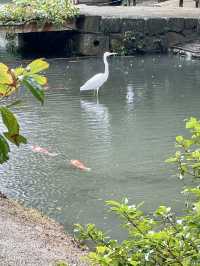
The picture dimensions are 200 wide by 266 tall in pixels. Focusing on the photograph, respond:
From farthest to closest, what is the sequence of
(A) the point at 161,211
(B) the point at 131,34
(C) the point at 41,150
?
(B) the point at 131,34
(C) the point at 41,150
(A) the point at 161,211

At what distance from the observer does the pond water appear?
6699 mm

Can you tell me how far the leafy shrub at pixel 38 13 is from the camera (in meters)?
16.1

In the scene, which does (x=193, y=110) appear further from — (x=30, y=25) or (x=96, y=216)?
(x=30, y=25)

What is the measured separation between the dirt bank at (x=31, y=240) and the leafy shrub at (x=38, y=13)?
10.6 m

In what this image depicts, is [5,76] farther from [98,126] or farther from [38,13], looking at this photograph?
[38,13]

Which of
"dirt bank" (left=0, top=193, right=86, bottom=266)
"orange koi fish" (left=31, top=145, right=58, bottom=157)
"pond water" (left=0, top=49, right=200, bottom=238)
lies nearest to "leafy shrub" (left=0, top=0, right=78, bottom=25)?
"pond water" (left=0, top=49, right=200, bottom=238)

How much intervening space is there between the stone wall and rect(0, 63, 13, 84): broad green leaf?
593 inches

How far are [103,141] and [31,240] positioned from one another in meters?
4.13

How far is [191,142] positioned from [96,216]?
10.9 ft

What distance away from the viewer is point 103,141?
29.1 ft

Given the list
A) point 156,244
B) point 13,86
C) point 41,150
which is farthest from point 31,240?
point 41,150

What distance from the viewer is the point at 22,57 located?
16.6m

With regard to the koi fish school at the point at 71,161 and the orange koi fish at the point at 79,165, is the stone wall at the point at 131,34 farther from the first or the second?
the orange koi fish at the point at 79,165

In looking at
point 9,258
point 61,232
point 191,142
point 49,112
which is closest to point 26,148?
point 49,112
